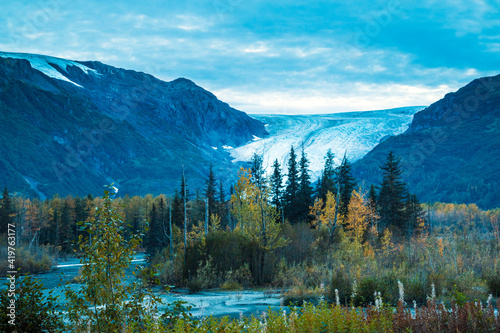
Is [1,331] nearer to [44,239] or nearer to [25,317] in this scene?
[25,317]

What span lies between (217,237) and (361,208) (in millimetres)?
16619

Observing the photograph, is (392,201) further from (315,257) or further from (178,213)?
(178,213)

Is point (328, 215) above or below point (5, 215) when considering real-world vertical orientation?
above

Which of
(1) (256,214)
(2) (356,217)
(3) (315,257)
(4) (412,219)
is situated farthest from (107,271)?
(4) (412,219)

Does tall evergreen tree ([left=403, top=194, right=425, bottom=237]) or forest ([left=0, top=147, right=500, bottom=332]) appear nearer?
forest ([left=0, top=147, right=500, bottom=332])

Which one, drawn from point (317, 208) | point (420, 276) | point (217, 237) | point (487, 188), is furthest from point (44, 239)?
point (487, 188)

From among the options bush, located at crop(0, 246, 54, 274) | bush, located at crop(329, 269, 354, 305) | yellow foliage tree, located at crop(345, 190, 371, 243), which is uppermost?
yellow foliage tree, located at crop(345, 190, 371, 243)

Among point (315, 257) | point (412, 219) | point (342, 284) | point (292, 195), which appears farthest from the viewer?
point (292, 195)

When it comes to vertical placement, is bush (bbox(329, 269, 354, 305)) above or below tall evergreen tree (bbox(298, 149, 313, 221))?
below

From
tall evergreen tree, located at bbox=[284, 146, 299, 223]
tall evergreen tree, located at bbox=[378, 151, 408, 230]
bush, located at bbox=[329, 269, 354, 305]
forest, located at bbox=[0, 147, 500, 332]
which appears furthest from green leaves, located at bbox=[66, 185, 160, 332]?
tall evergreen tree, located at bbox=[284, 146, 299, 223]

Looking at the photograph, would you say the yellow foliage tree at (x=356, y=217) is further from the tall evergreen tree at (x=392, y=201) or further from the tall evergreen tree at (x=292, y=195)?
the tall evergreen tree at (x=292, y=195)

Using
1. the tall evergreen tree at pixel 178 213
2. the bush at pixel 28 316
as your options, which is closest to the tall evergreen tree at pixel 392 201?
the tall evergreen tree at pixel 178 213

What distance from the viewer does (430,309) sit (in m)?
7.68

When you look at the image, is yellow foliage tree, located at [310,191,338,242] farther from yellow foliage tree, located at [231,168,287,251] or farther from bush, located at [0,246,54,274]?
bush, located at [0,246,54,274]
